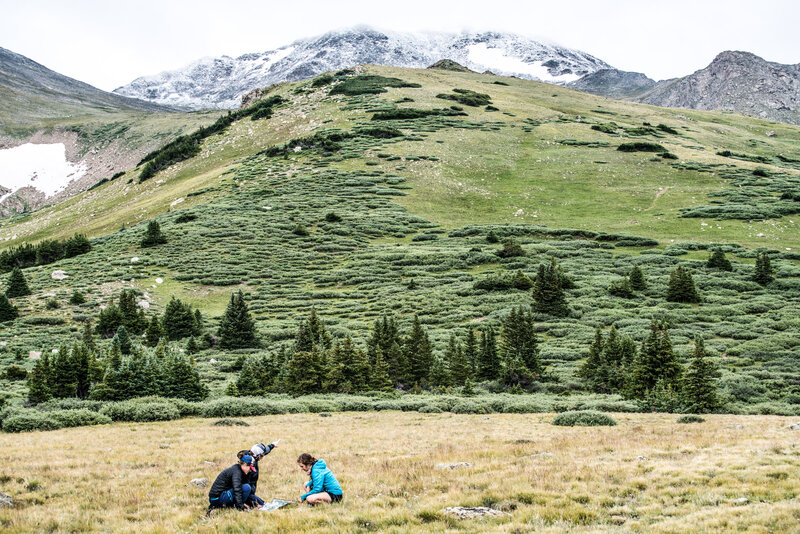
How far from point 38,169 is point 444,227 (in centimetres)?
14872

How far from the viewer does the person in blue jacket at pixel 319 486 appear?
8938 millimetres

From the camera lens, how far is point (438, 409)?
22453 mm

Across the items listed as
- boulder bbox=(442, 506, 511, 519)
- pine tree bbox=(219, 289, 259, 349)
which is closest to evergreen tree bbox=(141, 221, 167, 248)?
pine tree bbox=(219, 289, 259, 349)

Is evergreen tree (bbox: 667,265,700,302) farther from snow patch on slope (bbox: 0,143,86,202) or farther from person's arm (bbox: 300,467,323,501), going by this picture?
snow patch on slope (bbox: 0,143,86,202)

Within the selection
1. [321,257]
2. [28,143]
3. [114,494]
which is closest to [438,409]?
[114,494]

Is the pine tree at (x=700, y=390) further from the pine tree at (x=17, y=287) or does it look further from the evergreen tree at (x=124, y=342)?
the pine tree at (x=17, y=287)

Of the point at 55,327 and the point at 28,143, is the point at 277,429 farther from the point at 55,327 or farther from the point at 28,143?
the point at 28,143

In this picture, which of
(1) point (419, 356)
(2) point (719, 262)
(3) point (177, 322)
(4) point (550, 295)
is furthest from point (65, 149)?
(2) point (719, 262)

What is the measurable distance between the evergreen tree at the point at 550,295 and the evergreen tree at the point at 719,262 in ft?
53.7

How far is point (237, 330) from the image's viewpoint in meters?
36.5

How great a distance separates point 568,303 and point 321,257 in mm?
28508

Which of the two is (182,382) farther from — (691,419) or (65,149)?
(65,149)

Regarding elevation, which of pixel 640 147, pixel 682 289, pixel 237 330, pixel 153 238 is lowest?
pixel 237 330

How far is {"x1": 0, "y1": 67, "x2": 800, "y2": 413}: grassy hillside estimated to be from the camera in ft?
121
